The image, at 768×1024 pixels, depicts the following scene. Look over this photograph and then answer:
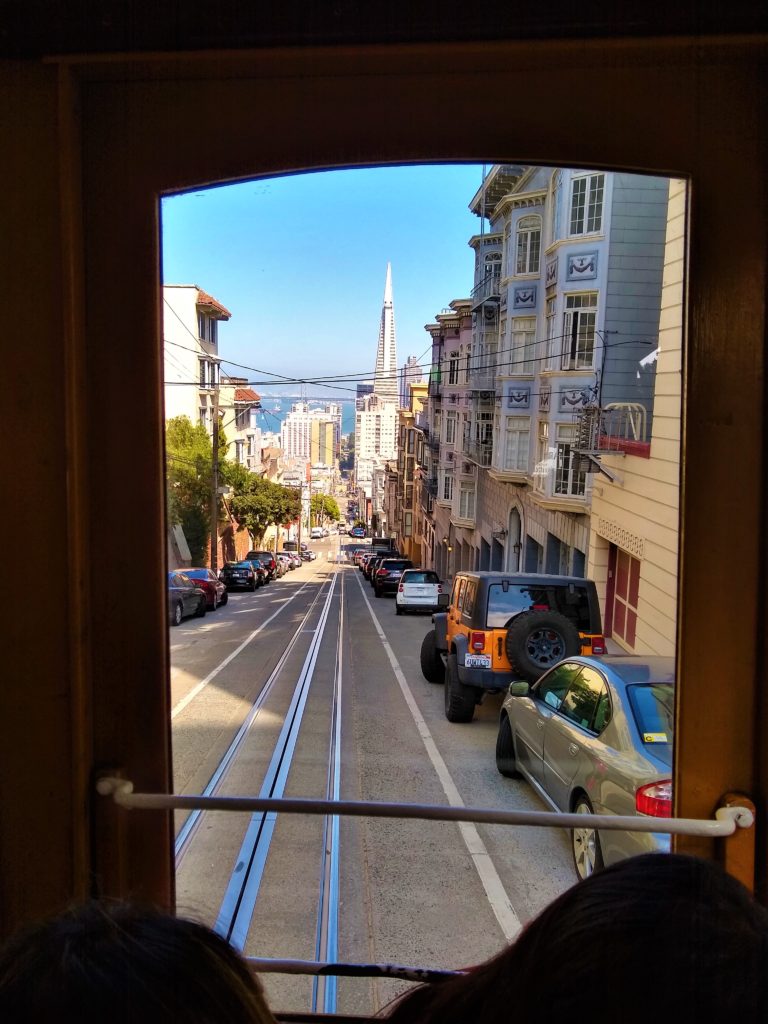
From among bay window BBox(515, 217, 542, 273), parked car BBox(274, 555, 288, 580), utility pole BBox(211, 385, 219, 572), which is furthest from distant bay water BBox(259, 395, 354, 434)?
parked car BBox(274, 555, 288, 580)

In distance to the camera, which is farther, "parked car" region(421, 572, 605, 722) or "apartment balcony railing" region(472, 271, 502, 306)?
"parked car" region(421, 572, 605, 722)

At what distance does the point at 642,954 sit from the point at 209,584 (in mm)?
9487

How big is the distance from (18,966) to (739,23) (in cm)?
187

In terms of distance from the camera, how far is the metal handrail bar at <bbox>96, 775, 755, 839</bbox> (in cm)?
153

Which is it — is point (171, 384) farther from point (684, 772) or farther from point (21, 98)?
point (684, 772)

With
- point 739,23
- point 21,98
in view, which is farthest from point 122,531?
point 739,23

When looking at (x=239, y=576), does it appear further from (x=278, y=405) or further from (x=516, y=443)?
(x=278, y=405)

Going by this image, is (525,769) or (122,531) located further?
(525,769)

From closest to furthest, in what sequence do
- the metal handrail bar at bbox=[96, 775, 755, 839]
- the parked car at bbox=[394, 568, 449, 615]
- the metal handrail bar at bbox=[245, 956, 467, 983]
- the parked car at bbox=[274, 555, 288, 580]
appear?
the metal handrail bar at bbox=[96, 775, 755, 839]
the metal handrail bar at bbox=[245, 956, 467, 983]
the parked car at bbox=[394, 568, 449, 615]
the parked car at bbox=[274, 555, 288, 580]

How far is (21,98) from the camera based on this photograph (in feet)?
5.23

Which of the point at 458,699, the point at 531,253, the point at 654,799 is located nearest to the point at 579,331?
the point at 531,253

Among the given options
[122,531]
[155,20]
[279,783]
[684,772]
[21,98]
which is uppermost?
[155,20]

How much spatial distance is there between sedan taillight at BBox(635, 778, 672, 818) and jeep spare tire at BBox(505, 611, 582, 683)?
4.88 ft

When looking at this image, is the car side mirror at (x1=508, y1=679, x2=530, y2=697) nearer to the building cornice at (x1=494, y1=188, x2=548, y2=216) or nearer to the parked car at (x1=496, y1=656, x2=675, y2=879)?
the parked car at (x1=496, y1=656, x2=675, y2=879)
